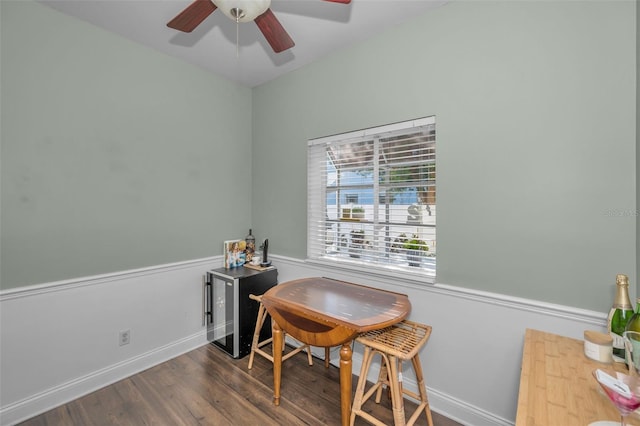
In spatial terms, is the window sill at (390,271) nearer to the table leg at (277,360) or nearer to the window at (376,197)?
the window at (376,197)

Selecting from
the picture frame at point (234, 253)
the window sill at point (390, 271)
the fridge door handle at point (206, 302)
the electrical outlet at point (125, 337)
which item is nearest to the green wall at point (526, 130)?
the window sill at point (390, 271)

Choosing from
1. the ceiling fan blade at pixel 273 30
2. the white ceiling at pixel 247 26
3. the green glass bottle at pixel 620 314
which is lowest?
the green glass bottle at pixel 620 314

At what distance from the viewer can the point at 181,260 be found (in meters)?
2.67

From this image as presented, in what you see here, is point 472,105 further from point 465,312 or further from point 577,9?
point 465,312

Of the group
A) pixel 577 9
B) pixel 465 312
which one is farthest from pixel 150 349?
pixel 577 9

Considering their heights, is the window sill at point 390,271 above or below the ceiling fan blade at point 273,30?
below

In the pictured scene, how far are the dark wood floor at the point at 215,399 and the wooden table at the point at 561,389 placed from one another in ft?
3.07

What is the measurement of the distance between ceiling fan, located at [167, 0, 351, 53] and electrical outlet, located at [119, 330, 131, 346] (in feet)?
7.51

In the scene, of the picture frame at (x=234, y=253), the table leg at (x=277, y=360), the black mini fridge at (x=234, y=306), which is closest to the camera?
the table leg at (x=277, y=360)

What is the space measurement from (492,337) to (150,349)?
8.80 ft

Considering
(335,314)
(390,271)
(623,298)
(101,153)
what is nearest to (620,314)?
(623,298)

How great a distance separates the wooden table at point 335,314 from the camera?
1.60 metres

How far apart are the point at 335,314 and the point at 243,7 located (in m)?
1.73

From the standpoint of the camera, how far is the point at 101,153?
7.13 ft
